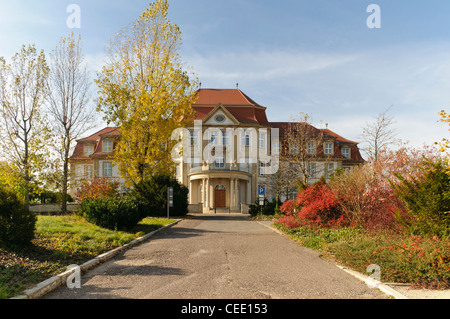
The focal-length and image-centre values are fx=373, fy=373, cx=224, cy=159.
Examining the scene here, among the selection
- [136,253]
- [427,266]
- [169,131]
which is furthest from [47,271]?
[169,131]

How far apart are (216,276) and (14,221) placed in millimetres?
4962

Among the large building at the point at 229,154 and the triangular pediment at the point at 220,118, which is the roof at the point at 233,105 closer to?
the large building at the point at 229,154

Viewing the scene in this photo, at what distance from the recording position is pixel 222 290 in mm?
6301

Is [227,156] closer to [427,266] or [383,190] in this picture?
[383,190]

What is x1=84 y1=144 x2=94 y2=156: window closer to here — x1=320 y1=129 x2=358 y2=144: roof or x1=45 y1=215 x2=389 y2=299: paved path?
x1=320 y1=129 x2=358 y2=144: roof

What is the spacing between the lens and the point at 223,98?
4872 cm

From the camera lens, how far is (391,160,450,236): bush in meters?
9.56

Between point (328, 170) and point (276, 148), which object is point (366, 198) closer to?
point (328, 170)

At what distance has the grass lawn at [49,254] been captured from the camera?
6551 millimetres

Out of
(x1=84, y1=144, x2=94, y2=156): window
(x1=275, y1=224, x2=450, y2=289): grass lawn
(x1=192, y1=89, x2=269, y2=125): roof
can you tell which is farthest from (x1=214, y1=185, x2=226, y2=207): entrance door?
(x1=275, y1=224, x2=450, y2=289): grass lawn

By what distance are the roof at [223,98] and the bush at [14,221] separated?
125 ft

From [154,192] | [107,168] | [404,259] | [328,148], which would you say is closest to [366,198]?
[404,259]

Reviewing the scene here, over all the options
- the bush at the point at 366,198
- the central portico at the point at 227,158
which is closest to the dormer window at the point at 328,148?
the central portico at the point at 227,158
